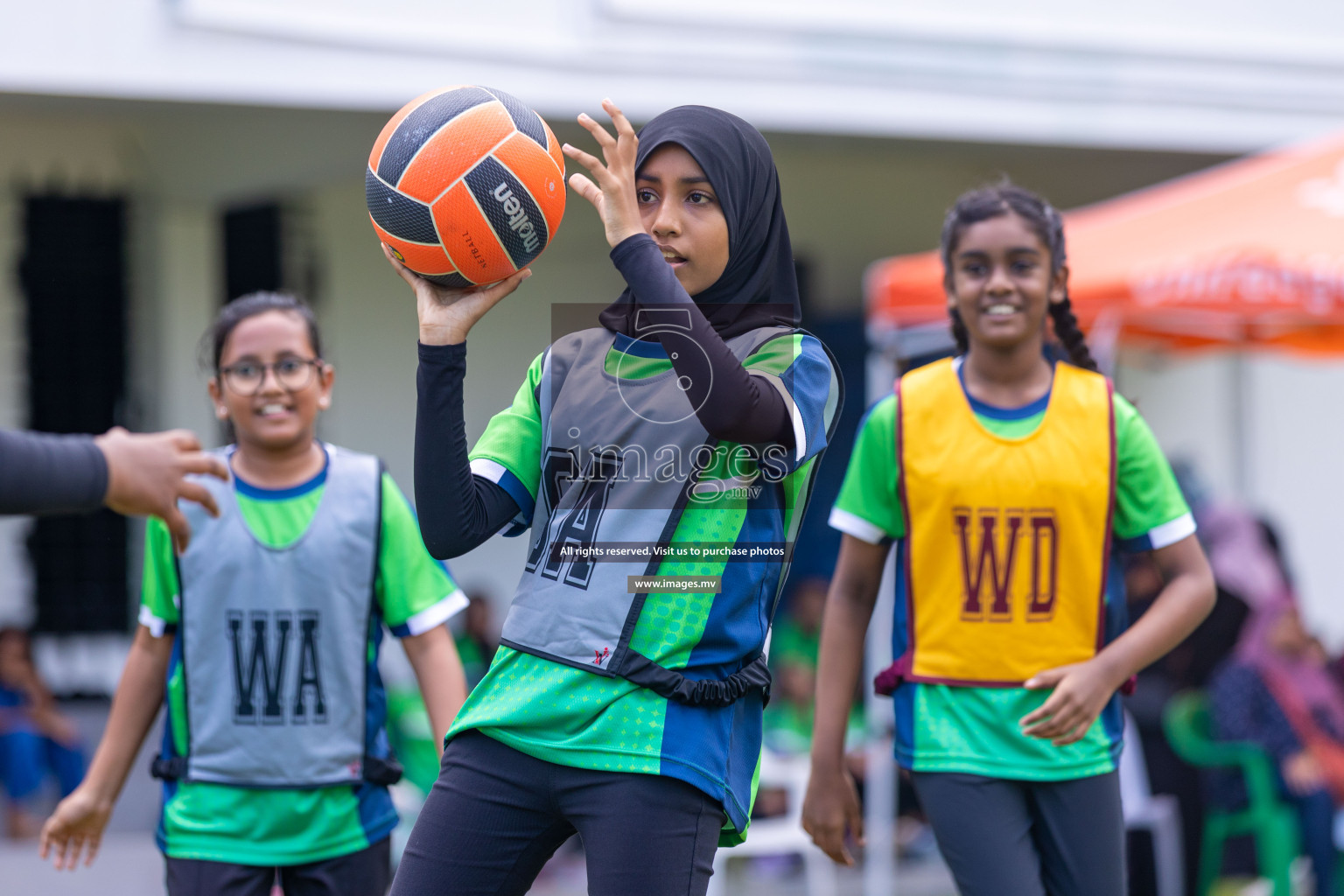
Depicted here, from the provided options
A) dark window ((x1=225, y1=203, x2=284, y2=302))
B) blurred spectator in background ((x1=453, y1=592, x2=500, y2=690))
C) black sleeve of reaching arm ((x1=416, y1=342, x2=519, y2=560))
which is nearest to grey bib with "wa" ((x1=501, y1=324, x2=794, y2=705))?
black sleeve of reaching arm ((x1=416, y1=342, x2=519, y2=560))

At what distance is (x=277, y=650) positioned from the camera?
118 inches

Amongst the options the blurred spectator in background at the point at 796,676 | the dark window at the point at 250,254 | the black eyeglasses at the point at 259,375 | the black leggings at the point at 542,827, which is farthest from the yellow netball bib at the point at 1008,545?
the dark window at the point at 250,254

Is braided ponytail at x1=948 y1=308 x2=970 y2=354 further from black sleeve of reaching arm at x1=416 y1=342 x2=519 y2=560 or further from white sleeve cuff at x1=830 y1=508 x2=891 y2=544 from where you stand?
black sleeve of reaching arm at x1=416 y1=342 x2=519 y2=560

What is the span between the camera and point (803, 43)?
771 centimetres

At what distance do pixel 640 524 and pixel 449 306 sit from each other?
441 mm

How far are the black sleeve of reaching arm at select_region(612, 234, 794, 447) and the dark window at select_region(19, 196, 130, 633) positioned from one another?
646cm

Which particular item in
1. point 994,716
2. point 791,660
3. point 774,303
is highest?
point 774,303

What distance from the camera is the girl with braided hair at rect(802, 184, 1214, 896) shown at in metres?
2.82

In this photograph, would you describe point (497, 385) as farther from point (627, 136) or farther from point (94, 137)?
point (627, 136)

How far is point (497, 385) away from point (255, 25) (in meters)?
1.98

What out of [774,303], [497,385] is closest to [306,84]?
[497,385]

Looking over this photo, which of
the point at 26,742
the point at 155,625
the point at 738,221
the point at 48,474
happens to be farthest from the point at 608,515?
the point at 26,742

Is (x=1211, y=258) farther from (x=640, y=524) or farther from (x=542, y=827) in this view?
(x=542, y=827)

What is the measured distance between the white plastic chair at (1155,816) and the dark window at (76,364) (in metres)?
5.40
